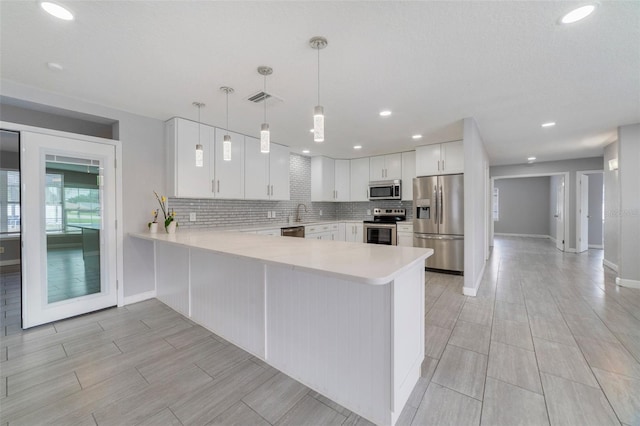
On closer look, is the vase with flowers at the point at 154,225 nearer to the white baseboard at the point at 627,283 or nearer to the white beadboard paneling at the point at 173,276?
the white beadboard paneling at the point at 173,276

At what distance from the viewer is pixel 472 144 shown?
139 inches

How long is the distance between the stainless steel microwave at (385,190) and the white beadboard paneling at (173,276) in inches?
166

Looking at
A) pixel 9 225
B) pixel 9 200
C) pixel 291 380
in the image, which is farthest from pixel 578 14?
pixel 9 225

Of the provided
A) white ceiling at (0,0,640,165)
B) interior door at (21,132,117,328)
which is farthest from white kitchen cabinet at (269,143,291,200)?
interior door at (21,132,117,328)

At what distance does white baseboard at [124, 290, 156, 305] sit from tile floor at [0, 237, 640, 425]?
0.56 feet

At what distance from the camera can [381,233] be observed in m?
5.61

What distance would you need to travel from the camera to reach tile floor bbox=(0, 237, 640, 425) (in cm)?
157

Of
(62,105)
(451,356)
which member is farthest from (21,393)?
(451,356)

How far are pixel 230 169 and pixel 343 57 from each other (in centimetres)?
263

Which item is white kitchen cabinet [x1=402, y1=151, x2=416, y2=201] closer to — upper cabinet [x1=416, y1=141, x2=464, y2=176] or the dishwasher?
upper cabinet [x1=416, y1=141, x2=464, y2=176]

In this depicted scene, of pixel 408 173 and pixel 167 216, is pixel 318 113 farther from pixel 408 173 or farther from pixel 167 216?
pixel 408 173

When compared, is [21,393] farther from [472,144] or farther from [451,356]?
[472,144]

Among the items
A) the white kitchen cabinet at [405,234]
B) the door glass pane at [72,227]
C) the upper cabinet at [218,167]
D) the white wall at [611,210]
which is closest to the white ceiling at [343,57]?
the upper cabinet at [218,167]

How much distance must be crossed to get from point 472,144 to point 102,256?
15.9 feet
